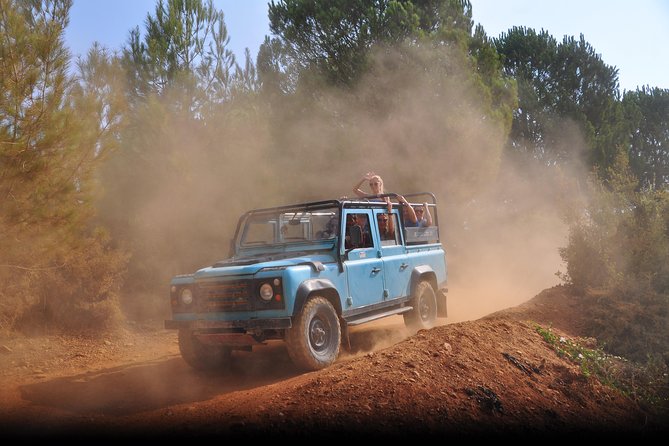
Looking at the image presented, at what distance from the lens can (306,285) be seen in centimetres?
603

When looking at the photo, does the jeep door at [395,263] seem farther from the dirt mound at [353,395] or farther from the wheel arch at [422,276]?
the dirt mound at [353,395]

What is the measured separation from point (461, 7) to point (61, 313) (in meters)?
13.8

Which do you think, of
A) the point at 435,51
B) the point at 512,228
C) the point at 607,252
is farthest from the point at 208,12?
the point at 512,228

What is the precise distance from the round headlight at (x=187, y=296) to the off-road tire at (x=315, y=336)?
1314mm

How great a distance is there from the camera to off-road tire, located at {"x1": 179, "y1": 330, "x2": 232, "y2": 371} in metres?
6.54

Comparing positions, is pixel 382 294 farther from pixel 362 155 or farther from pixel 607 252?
pixel 362 155

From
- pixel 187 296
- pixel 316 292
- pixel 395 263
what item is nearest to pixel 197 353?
pixel 187 296

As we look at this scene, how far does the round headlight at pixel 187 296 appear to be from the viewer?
20.9 feet

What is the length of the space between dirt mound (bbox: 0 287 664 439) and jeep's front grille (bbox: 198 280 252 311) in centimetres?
85

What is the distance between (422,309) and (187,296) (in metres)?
3.85

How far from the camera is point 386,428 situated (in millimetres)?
4195

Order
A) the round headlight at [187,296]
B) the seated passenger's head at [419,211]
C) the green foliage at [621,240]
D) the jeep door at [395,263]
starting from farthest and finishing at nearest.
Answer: the green foliage at [621,240]
the seated passenger's head at [419,211]
the jeep door at [395,263]
the round headlight at [187,296]

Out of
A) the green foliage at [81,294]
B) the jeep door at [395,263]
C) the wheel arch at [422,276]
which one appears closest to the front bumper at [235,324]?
the jeep door at [395,263]

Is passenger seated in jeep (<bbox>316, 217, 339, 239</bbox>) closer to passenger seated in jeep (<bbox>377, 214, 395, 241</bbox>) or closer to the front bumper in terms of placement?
passenger seated in jeep (<bbox>377, 214, 395, 241</bbox>)
